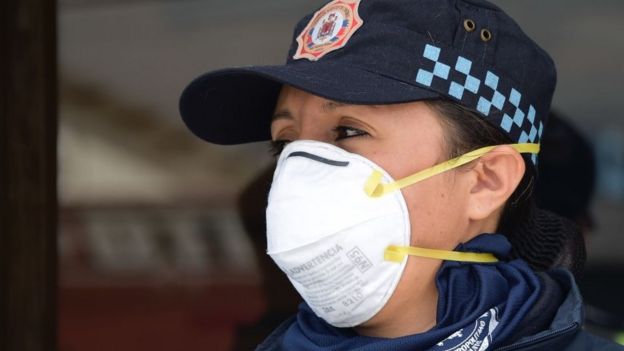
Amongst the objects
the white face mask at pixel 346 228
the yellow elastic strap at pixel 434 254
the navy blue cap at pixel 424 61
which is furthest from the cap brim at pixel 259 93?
the yellow elastic strap at pixel 434 254

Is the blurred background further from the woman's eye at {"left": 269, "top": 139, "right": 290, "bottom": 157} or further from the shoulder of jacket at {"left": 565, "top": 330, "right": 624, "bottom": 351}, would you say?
the shoulder of jacket at {"left": 565, "top": 330, "right": 624, "bottom": 351}

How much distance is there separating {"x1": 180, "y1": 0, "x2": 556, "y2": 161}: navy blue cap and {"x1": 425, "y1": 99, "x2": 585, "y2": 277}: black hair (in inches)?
1.0

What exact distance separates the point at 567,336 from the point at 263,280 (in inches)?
74.7

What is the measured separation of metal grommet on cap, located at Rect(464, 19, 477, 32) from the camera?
175cm

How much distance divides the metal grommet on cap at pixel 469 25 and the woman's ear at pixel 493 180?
0.20m

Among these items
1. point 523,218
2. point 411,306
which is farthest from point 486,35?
point 411,306

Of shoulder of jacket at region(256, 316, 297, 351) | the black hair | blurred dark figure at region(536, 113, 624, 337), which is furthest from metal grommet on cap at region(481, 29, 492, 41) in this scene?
blurred dark figure at region(536, 113, 624, 337)

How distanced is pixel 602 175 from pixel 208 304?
1.33 m

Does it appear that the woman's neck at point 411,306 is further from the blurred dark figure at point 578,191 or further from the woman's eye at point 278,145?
the blurred dark figure at point 578,191

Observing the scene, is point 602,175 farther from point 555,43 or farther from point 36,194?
point 36,194

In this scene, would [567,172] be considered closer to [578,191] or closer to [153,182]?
[578,191]

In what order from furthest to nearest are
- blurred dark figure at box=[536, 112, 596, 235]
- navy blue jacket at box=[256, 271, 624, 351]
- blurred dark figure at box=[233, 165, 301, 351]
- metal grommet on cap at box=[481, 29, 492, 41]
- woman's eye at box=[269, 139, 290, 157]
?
blurred dark figure at box=[233, 165, 301, 351] < blurred dark figure at box=[536, 112, 596, 235] < woman's eye at box=[269, 139, 290, 157] < metal grommet on cap at box=[481, 29, 492, 41] < navy blue jacket at box=[256, 271, 624, 351]

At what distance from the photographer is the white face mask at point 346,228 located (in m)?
1.71

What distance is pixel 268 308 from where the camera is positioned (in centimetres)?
347
